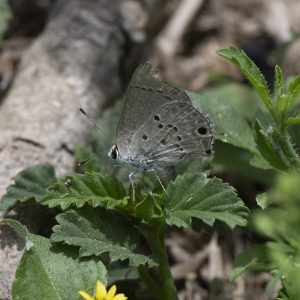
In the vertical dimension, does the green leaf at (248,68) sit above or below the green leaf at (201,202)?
above

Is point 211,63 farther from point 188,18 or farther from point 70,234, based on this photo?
point 70,234

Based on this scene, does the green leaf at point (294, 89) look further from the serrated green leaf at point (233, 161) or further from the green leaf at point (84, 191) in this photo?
the serrated green leaf at point (233, 161)

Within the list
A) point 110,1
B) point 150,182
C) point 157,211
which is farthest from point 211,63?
point 157,211

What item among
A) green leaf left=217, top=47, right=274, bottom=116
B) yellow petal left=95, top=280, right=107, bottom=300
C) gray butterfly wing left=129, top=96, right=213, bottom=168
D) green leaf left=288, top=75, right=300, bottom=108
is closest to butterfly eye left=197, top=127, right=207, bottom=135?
gray butterfly wing left=129, top=96, right=213, bottom=168

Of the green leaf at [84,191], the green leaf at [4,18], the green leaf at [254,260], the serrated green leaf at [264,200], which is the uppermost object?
the green leaf at [4,18]

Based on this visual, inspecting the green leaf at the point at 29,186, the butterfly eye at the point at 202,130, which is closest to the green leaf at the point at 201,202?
the butterfly eye at the point at 202,130
